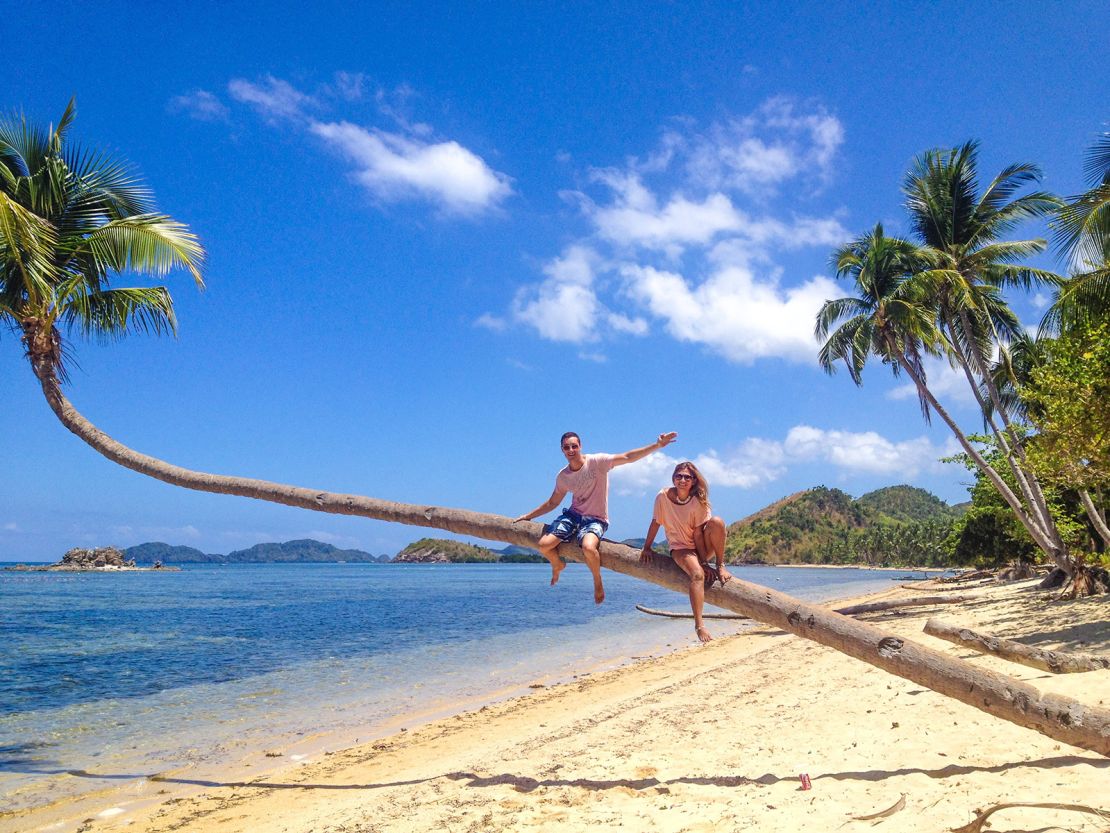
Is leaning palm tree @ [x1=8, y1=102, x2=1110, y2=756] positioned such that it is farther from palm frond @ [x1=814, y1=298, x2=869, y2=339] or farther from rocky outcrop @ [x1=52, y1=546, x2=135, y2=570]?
rocky outcrop @ [x1=52, y1=546, x2=135, y2=570]

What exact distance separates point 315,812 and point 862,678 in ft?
25.7

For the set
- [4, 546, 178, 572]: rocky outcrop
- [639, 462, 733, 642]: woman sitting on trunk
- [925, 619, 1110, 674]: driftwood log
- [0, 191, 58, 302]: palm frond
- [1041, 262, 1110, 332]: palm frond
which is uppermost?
[1041, 262, 1110, 332]: palm frond

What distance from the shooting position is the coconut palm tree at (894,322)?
1906cm

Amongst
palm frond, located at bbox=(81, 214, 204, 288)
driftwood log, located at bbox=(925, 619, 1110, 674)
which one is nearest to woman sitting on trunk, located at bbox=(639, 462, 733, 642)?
driftwood log, located at bbox=(925, 619, 1110, 674)

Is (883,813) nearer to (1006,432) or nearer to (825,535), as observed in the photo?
(1006,432)

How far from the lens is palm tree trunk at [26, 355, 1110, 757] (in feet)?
16.7

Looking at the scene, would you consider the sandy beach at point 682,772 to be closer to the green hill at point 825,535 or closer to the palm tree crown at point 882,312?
the palm tree crown at point 882,312

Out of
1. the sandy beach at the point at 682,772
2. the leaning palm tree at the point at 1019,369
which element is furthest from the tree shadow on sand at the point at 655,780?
the leaning palm tree at the point at 1019,369

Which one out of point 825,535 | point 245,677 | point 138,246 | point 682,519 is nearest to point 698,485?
point 682,519

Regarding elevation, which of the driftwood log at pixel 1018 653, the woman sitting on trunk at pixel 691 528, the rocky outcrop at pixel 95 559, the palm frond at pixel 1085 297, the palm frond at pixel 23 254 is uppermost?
the palm frond at pixel 1085 297

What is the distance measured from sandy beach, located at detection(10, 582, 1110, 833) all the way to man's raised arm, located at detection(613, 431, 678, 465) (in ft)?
9.17

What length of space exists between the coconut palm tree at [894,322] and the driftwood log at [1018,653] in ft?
45.3

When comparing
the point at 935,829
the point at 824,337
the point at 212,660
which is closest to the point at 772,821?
the point at 935,829

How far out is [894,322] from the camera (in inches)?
805
